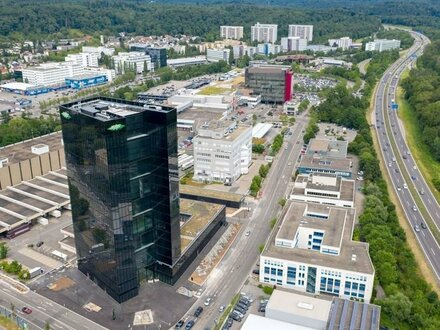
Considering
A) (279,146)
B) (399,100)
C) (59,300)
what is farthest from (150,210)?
(399,100)

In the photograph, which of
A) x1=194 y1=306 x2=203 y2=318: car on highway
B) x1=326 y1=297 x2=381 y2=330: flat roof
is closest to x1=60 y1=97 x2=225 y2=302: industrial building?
x1=194 y1=306 x2=203 y2=318: car on highway

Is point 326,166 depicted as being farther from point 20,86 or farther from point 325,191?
point 20,86

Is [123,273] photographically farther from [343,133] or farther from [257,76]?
[257,76]

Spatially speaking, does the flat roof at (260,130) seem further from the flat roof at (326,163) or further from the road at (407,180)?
the road at (407,180)

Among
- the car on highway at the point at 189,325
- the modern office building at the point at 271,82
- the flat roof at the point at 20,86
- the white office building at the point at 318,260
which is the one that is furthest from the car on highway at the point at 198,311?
the flat roof at the point at 20,86

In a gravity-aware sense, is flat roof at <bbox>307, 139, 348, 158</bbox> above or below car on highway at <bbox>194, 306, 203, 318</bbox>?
above

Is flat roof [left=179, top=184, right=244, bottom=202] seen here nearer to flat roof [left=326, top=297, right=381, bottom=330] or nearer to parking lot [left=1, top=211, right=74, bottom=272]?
parking lot [left=1, top=211, right=74, bottom=272]
